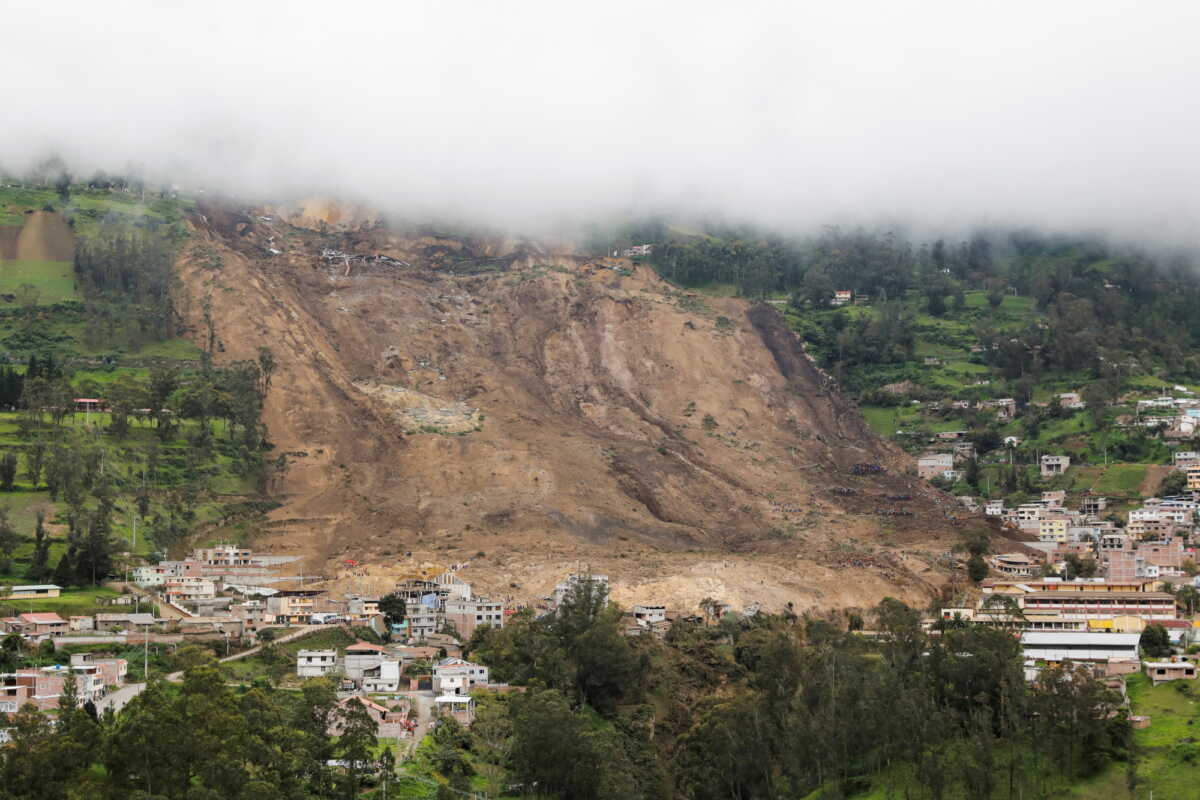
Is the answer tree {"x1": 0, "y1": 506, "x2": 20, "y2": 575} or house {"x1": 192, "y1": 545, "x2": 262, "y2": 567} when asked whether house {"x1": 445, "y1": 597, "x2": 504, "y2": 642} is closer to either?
house {"x1": 192, "y1": 545, "x2": 262, "y2": 567}

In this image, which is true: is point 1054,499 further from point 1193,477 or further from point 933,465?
point 933,465

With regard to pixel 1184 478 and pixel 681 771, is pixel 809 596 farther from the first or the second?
pixel 1184 478

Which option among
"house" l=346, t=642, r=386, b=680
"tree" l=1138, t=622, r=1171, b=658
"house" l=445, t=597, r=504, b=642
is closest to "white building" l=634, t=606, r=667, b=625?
"house" l=445, t=597, r=504, b=642

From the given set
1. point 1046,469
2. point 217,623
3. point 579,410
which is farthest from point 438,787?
point 1046,469

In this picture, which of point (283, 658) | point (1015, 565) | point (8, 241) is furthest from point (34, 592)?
point (8, 241)

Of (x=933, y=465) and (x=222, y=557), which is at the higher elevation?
(x=933, y=465)
